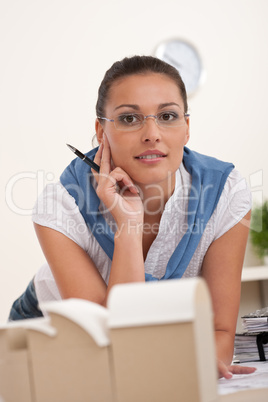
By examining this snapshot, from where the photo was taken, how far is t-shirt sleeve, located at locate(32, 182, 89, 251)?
1427 mm

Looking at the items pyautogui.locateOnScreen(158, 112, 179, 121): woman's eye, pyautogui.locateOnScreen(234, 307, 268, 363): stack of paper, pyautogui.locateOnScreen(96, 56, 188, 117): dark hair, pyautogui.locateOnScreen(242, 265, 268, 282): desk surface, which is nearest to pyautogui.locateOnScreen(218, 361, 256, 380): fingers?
pyautogui.locateOnScreen(234, 307, 268, 363): stack of paper

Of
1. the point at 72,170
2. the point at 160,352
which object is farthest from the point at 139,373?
the point at 72,170

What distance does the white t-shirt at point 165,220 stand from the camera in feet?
4.77

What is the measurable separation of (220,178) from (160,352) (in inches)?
43.7

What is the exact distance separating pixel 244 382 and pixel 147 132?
2.59 ft

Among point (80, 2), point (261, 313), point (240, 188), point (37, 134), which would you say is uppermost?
point (80, 2)

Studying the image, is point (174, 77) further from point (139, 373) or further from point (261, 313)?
point (139, 373)

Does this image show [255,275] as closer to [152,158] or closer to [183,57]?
[152,158]

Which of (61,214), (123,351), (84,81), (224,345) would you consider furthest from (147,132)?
(84,81)

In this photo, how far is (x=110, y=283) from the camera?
1.31 meters

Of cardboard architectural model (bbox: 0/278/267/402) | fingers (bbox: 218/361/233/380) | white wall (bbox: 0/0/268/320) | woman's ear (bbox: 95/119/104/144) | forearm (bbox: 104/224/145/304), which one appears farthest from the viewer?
white wall (bbox: 0/0/268/320)

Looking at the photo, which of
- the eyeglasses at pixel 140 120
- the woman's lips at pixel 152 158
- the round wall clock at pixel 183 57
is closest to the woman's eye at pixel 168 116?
the eyeglasses at pixel 140 120

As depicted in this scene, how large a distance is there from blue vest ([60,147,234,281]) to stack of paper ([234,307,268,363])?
0.94 feet

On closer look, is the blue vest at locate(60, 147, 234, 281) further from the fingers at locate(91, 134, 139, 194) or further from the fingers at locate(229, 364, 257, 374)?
the fingers at locate(229, 364, 257, 374)
